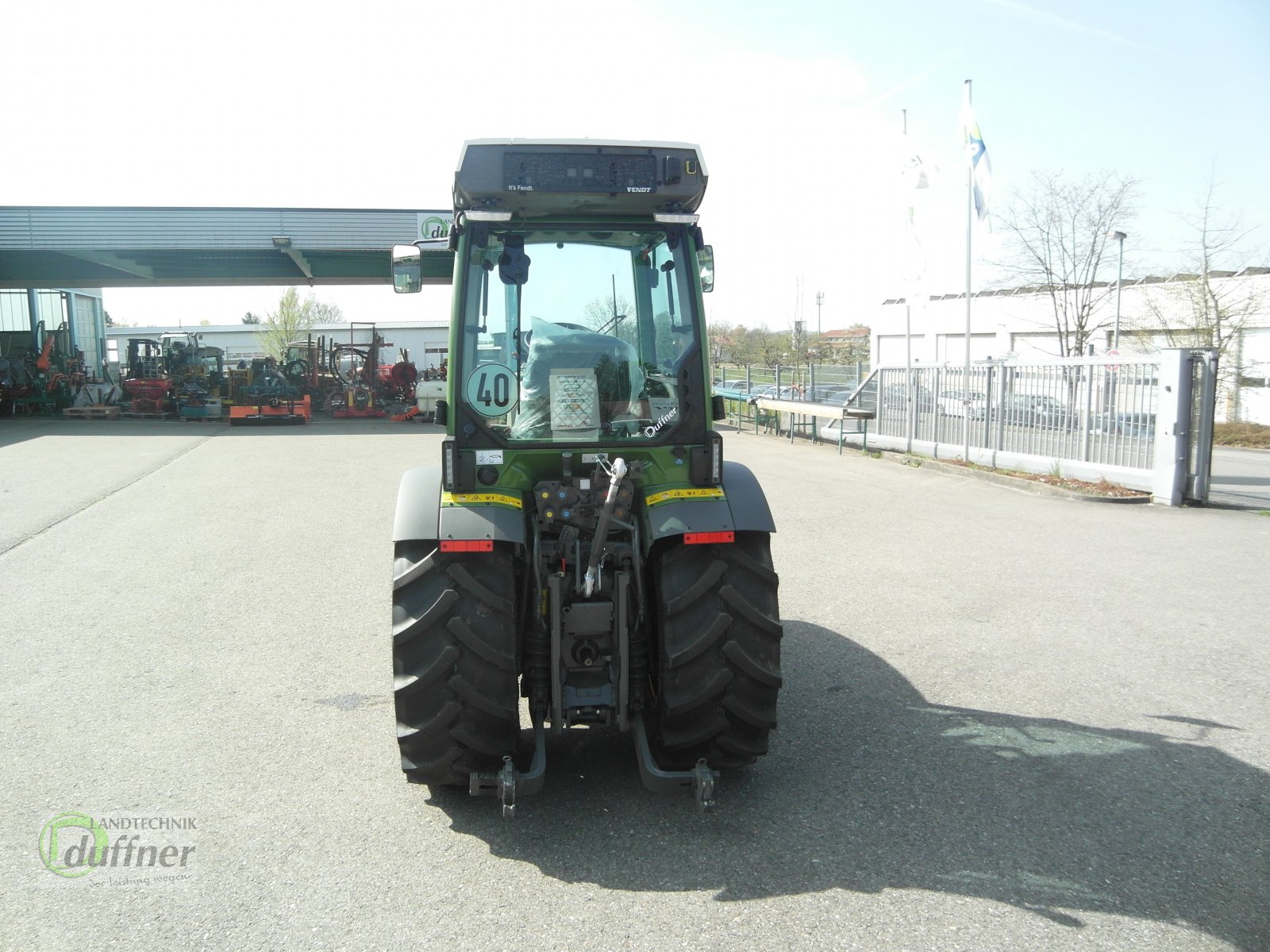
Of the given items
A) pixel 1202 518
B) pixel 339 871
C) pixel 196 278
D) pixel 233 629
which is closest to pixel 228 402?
pixel 196 278

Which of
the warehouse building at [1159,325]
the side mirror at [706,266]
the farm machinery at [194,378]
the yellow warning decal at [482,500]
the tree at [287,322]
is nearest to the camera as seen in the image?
the yellow warning decal at [482,500]

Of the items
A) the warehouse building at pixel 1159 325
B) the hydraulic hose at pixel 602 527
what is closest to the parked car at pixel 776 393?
the warehouse building at pixel 1159 325

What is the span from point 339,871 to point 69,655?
151 inches

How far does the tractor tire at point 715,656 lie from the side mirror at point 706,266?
1.26 meters

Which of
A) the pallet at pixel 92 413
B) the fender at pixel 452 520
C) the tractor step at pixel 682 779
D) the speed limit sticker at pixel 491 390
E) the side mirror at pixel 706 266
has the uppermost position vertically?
the side mirror at pixel 706 266

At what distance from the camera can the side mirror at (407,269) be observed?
15.4ft

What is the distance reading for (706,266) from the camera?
4.60 meters

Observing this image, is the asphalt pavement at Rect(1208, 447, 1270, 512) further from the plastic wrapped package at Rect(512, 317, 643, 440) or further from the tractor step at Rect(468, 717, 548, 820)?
the tractor step at Rect(468, 717, 548, 820)

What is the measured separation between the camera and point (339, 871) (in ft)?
11.9

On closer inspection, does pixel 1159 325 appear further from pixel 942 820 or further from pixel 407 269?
pixel 407 269

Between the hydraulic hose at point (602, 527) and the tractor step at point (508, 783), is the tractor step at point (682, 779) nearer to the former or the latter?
the tractor step at point (508, 783)

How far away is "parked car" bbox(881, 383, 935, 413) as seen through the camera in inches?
707

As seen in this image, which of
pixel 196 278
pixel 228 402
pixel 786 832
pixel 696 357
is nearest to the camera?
pixel 786 832

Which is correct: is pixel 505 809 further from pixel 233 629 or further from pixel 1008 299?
pixel 1008 299
